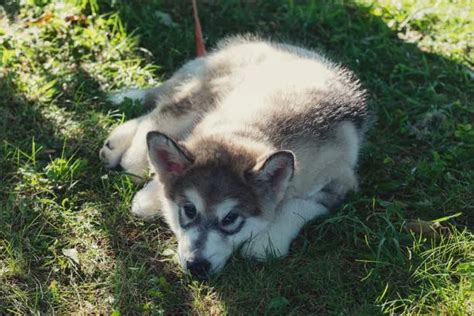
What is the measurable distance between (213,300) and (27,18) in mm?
3622

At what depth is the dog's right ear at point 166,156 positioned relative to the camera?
13.5ft

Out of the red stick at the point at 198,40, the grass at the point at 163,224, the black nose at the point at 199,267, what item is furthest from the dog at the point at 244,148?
the red stick at the point at 198,40

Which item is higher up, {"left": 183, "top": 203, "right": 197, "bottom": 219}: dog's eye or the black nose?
{"left": 183, "top": 203, "right": 197, "bottom": 219}: dog's eye

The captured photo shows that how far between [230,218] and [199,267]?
0.34 meters

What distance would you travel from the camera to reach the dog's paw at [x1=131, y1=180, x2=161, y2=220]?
4543 millimetres

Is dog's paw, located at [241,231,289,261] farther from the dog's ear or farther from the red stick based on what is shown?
the red stick

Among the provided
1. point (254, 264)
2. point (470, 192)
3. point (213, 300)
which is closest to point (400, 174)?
point (470, 192)

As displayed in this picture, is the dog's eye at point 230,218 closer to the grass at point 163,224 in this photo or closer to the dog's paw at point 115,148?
the grass at point 163,224

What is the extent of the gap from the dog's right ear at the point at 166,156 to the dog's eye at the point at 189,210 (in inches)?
8.5

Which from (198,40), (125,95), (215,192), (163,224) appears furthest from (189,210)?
(198,40)

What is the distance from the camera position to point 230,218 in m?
4.09

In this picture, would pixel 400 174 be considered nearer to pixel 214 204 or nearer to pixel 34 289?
pixel 214 204

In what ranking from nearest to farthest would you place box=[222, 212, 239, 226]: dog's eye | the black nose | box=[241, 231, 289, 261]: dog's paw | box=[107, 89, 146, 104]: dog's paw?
the black nose, box=[222, 212, 239, 226]: dog's eye, box=[241, 231, 289, 261]: dog's paw, box=[107, 89, 146, 104]: dog's paw

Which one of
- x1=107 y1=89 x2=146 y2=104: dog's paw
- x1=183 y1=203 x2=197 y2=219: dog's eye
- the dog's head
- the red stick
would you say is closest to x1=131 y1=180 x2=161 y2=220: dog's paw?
the dog's head
